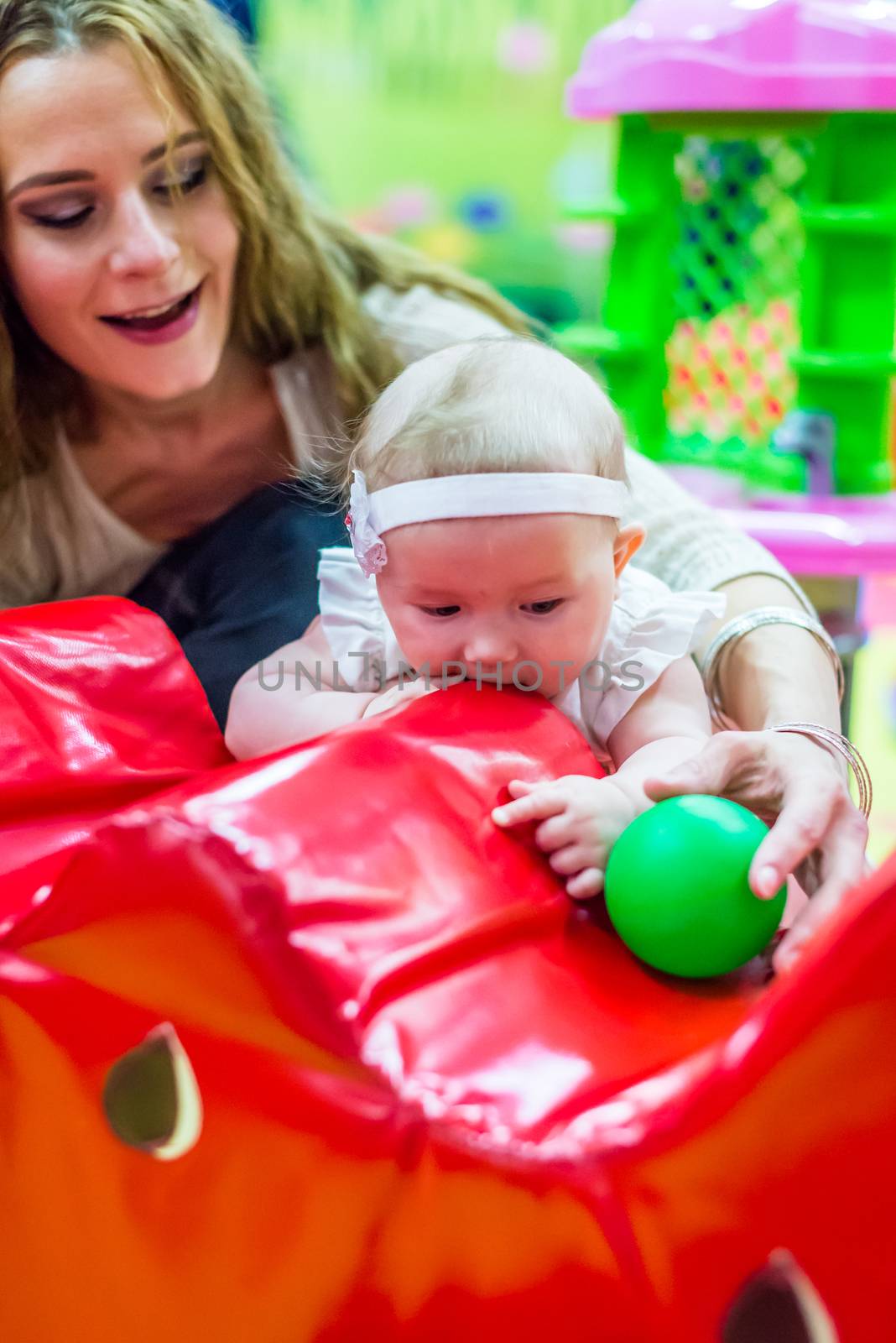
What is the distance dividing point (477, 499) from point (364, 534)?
87 mm

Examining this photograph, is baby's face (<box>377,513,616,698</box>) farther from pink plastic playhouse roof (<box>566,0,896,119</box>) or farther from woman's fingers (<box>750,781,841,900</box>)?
pink plastic playhouse roof (<box>566,0,896,119</box>)

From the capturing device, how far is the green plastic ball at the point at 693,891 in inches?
26.8

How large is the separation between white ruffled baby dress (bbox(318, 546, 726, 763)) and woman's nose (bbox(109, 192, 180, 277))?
28 centimetres

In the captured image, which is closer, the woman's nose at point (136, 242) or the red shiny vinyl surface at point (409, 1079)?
the red shiny vinyl surface at point (409, 1079)

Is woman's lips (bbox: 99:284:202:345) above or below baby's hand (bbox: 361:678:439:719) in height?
above

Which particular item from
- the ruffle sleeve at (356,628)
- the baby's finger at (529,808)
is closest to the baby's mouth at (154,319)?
the ruffle sleeve at (356,628)

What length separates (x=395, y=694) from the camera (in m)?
0.91

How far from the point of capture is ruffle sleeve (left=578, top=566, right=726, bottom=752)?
0.90 meters

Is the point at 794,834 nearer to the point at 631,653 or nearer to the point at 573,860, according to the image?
the point at 573,860

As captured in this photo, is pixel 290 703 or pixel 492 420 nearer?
pixel 492 420

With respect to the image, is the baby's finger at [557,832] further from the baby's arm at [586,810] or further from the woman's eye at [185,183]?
the woman's eye at [185,183]

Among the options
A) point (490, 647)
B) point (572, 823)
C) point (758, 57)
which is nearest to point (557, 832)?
point (572, 823)

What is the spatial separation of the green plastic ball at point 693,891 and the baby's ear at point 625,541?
0.72 ft

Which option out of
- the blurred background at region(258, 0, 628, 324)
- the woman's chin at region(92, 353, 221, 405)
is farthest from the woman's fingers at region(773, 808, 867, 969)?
the blurred background at region(258, 0, 628, 324)
